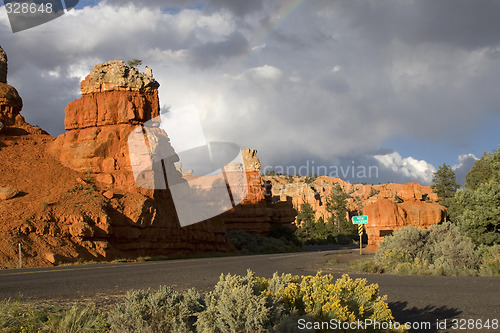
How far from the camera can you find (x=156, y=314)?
5.59m

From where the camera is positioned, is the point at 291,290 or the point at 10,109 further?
the point at 10,109

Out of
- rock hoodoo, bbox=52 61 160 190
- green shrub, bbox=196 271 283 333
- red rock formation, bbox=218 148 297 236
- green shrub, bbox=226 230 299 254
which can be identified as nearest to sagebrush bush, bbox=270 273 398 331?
green shrub, bbox=196 271 283 333

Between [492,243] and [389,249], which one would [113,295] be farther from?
[492,243]

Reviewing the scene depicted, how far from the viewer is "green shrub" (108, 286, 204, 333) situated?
213 inches

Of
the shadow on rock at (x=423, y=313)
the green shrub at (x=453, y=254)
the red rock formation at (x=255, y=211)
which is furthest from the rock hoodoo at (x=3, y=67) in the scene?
the shadow on rock at (x=423, y=313)

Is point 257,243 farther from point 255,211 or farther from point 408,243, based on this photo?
point 408,243

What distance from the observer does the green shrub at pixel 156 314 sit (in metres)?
5.41

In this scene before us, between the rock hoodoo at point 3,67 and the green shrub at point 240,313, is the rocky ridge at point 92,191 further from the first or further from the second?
the green shrub at point 240,313

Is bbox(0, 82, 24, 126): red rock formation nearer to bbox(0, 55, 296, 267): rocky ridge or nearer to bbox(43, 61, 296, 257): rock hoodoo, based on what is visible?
bbox(0, 55, 296, 267): rocky ridge

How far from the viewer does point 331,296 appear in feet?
20.4

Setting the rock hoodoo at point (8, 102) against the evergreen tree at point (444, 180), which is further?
the evergreen tree at point (444, 180)

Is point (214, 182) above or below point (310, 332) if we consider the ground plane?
above

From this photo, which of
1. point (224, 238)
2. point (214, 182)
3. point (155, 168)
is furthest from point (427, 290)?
point (214, 182)

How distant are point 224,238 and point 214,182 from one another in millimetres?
21035
